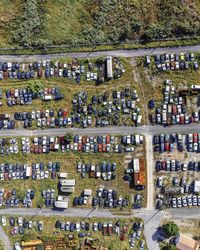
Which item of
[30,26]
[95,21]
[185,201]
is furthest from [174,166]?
→ [30,26]

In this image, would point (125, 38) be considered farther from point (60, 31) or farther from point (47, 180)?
point (47, 180)

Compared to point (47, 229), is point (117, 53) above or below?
above

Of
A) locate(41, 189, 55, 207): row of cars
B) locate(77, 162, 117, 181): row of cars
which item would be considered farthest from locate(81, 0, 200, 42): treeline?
locate(41, 189, 55, 207): row of cars

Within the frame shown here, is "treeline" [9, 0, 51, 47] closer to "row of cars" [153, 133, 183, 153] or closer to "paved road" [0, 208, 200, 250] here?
"row of cars" [153, 133, 183, 153]

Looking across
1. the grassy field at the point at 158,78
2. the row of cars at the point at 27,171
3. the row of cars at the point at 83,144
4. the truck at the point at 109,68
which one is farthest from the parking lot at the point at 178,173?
the row of cars at the point at 27,171

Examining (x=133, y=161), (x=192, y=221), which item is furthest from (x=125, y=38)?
(x=192, y=221)

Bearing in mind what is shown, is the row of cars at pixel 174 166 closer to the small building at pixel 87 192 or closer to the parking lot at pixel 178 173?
the parking lot at pixel 178 173
